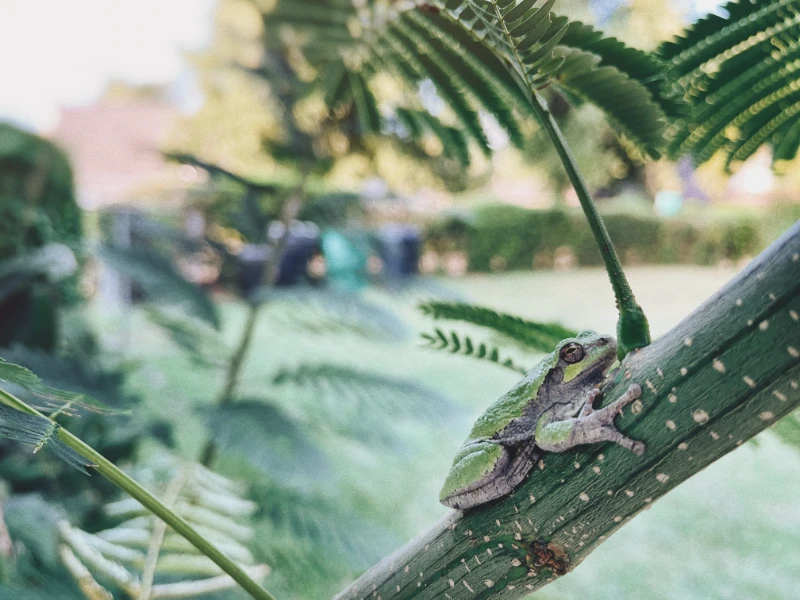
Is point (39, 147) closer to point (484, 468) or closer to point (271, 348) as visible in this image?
point (484, 468)

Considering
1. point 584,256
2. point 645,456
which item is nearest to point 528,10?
point 645,456

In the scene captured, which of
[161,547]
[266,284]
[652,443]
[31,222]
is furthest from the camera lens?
[31,222]

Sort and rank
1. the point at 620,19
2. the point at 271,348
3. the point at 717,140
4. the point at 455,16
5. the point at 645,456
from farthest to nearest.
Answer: the point at 620,19 < the point at 271,348 < the point at 717,140 < the point at 455,16 < the point at 645,456

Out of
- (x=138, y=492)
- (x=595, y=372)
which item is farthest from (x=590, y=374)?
(x=138, y=492)

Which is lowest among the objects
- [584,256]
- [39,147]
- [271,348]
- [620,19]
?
[39,147]

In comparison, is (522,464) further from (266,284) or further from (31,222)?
(31,222)

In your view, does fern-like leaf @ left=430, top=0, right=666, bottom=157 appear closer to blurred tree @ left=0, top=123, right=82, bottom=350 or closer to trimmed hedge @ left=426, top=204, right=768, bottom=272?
blurred tree @ left=0, top=123, right=82, bottom=350

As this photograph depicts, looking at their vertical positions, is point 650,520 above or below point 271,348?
below

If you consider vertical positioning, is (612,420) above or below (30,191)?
below
